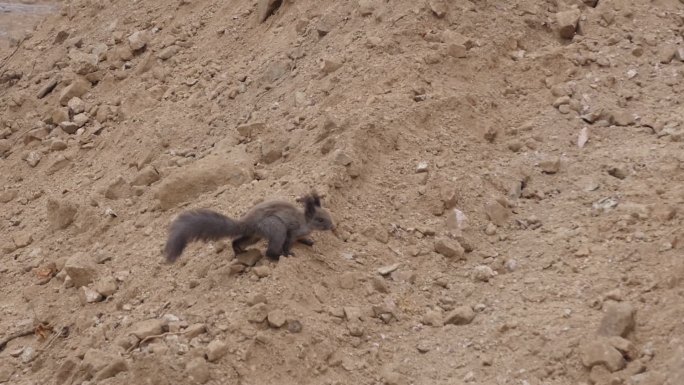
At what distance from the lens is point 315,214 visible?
7.19 metres

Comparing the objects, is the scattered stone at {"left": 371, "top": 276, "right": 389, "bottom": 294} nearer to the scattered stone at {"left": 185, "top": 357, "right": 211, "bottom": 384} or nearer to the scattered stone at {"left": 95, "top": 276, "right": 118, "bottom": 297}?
the scattered stone at {"left": 185, "top": 357, "right": 211, "bottom": 384}

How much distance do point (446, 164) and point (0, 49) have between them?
8386 mm

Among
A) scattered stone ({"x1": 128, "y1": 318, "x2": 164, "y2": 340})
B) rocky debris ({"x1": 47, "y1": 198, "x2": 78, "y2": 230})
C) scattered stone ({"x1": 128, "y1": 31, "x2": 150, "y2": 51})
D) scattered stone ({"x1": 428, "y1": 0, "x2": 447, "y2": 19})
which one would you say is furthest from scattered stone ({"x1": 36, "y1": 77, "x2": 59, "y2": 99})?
scattered stone ({"x1": 128, "y1": 318, "x2": 164, "y2": 340})

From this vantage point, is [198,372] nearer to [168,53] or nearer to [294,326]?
[294,326]

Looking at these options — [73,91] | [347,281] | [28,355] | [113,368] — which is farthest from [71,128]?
[347,281]

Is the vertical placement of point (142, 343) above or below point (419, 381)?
above

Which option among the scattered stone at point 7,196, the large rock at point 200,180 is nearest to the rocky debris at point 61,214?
the large rock at point 200,180

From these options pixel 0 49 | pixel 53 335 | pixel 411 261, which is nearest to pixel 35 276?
pixel 53 335

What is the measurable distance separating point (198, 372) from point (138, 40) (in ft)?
18.9

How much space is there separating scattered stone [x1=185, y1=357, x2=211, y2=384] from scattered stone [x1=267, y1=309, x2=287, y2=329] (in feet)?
1.76

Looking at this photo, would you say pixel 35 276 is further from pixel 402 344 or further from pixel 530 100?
pixel 530 100

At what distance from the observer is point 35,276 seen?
8219mm

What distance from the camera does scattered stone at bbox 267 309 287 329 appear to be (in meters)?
6.55

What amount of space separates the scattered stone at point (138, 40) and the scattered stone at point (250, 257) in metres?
4.65
